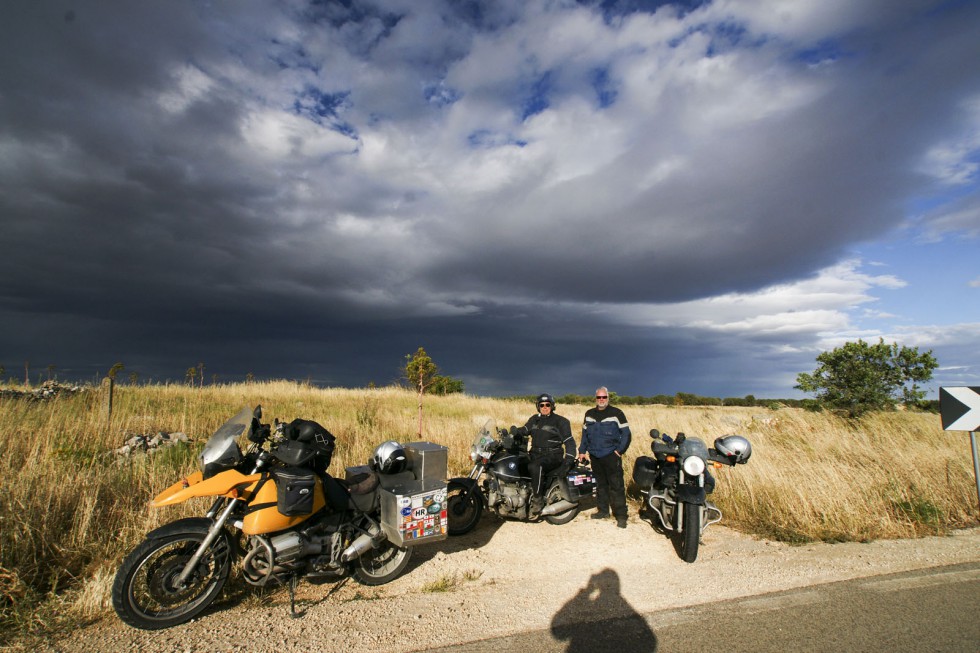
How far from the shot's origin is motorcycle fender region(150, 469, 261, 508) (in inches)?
155

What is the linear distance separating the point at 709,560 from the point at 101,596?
6.09m

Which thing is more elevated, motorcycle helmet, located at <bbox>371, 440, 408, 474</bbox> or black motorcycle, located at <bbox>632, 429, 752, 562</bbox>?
motorcycle helmet, located at <bbox>371, 440, 408, 474</bbox>

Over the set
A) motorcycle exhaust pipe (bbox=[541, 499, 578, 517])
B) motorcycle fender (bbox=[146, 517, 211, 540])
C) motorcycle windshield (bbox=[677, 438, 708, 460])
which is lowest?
motorcycle exhaust pipe (bbox=[541, 499, 578, 517])

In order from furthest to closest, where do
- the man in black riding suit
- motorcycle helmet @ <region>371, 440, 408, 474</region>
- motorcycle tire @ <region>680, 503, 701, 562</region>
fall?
the man in black riding suit < motorcycle tire @ <region>680, 503, 701, 562</region> < motorcycle helmet @ <region>371, 440, 408, 474</region>

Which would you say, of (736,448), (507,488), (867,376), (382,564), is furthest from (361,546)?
(867,376)

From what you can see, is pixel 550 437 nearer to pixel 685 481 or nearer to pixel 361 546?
pixel 685 481

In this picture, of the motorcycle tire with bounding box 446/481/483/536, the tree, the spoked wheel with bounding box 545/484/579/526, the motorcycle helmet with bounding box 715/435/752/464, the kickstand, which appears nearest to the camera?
the kickstand

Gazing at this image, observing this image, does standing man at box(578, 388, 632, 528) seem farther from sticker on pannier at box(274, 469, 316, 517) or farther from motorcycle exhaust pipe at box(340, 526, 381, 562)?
sticker on pannier at box(274, 469, 316, 517)

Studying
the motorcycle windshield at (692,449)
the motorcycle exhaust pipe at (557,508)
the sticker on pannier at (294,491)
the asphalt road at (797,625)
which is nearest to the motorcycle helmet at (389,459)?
the sticker on pannier at (294,491)

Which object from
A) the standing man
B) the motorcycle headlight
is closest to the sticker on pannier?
the motorcycle headlight

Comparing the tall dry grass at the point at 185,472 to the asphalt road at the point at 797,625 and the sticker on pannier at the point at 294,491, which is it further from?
the asphalt road at the point at 797,625

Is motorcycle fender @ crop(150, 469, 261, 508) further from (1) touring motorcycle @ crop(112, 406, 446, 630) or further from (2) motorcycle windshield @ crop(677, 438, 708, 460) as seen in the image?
(2) motorcycle windshield @ crop(677, 438, 708, 460)

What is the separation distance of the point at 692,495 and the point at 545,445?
2259mm

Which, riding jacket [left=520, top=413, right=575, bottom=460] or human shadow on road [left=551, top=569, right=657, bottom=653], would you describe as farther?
riding jacket [left=520, top=413, right=575, bottom=460]
